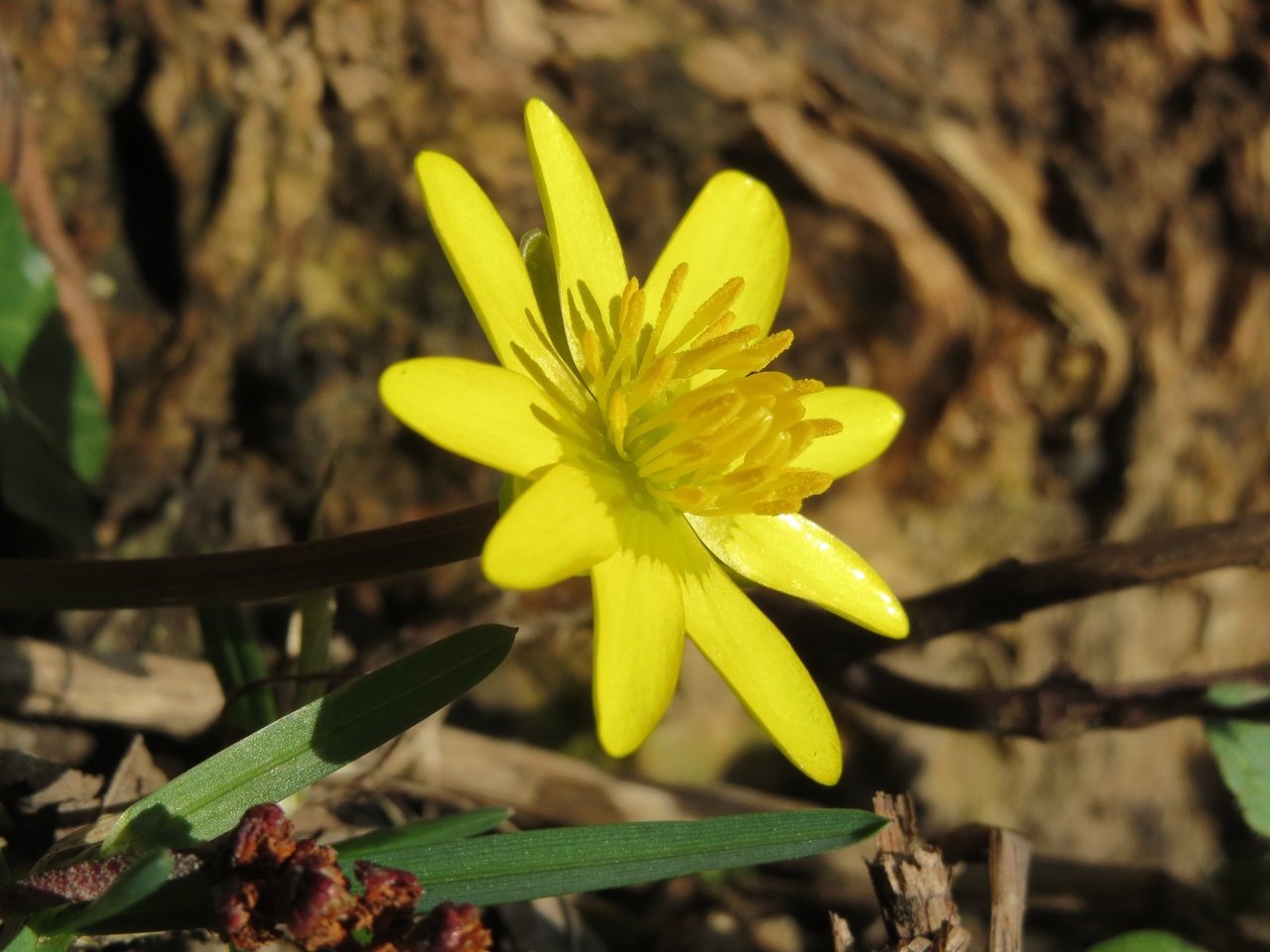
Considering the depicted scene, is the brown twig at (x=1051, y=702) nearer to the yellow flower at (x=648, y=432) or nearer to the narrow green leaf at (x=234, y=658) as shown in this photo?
the yellow flower at (x=648, y=432)

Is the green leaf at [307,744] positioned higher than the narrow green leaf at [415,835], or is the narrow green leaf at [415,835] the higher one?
the green leaf at [307,744]

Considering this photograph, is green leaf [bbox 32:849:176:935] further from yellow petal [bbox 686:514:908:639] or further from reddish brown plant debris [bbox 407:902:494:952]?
yellow petal [bbox 686:514:908:639]

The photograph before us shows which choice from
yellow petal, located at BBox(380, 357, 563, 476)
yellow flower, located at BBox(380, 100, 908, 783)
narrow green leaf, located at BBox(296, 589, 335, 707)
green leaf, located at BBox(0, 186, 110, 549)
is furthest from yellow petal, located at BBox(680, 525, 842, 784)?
green leaf, located at BBox(0, 186, 110, 549)

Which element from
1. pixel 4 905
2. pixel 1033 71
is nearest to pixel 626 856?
pixel 4 905

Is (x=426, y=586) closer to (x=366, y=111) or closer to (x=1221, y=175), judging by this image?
(x=366, y=111)

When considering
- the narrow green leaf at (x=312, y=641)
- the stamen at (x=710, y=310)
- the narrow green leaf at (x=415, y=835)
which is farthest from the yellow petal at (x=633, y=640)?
the narrow green leaf at (x=312, y=641)

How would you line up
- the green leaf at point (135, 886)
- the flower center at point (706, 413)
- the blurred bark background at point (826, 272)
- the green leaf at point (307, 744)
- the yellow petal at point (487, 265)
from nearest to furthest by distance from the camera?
1. the green leaf at point (135, 886)
2. the green leaf at point (307, 744)
3. the yellow petal at point (487, 265)
4. the flower center at point (706, 413)
5. the blurred bark background at point (826, 272)

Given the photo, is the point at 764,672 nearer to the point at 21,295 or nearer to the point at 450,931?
the point at 450,931
